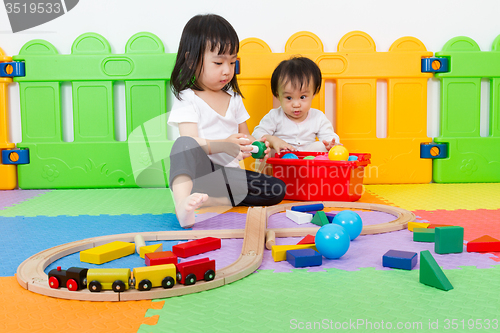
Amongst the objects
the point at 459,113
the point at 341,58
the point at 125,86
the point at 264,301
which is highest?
the point at 341,58

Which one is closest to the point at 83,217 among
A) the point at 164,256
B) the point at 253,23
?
the point at 164,256

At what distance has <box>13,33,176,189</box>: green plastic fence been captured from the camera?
1717 mm

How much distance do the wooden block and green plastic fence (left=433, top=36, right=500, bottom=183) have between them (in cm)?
94

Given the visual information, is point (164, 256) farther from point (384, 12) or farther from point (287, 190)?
point (384, 12)

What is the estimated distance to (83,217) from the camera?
1.21 metres

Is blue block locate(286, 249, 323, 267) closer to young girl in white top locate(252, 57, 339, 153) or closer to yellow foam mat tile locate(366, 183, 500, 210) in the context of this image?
yellow foam mat tile locate(366, 183, 500, 210)

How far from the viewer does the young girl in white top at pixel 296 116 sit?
1.56 m

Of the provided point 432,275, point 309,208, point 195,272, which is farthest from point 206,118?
point 432,275

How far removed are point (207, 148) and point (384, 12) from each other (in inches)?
42.0

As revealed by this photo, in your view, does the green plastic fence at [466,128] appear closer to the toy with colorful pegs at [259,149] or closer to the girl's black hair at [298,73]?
the girl's black hair at [298,73]

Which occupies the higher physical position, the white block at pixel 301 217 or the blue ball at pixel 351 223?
the blue ball at pixel 351 223

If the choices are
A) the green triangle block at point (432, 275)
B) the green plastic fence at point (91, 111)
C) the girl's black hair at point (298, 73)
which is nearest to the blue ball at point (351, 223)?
the green triangle block at point (432, 275)

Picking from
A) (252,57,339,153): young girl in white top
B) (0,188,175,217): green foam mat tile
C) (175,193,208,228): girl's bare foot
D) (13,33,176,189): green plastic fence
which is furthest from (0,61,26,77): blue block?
(175,193,208,228): girl's bare foot

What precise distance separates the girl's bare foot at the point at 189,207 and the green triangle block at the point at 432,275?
1.64ft
